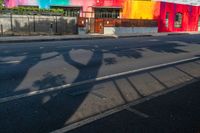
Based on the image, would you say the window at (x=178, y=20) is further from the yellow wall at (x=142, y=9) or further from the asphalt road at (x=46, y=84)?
the asphalt road at (x=46, y=84)

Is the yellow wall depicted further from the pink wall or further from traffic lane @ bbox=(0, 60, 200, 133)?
traffic lane @ bbox=(0, 60, 200, 133)

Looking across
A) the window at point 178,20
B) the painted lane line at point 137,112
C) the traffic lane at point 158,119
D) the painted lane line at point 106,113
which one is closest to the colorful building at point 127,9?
the window at point 178,20

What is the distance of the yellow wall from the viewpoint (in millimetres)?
47844

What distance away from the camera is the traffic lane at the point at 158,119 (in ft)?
19.3

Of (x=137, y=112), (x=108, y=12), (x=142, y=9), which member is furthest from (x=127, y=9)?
(x=137, y=112)

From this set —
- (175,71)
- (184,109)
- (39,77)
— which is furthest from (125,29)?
(184,109)

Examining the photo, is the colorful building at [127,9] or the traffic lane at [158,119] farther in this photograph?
the colorful building at [127,9]

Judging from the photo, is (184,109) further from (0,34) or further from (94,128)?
(0,34)

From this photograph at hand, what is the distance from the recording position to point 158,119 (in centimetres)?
648

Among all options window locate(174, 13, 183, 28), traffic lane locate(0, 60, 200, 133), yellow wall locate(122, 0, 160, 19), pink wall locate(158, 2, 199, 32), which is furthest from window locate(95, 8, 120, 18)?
traffic lane locate(0, 60, 200, 133)

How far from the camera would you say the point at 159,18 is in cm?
4788

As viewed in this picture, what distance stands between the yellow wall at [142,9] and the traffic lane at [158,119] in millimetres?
40713

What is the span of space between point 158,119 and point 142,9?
42978mm

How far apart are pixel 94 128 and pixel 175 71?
24.2 ft
